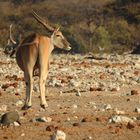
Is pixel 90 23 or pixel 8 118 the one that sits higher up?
pixel 8 118

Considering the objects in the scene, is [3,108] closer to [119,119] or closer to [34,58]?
[34,58]

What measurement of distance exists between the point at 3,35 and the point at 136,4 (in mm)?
12935

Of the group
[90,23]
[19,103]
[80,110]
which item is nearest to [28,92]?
[19,103]

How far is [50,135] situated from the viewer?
1096 cm

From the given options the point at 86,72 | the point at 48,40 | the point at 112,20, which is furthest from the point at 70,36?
the point at 48,40

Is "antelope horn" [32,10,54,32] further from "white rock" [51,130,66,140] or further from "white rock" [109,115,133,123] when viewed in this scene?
"white rock" [51,130,66,140]

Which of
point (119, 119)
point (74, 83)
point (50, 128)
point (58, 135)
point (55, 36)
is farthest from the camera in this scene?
point (74, 83)

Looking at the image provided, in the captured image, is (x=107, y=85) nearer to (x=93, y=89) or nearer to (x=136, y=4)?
(x=93, y=89)

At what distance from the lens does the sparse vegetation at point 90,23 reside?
2397 inches

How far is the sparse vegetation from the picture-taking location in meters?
60.9

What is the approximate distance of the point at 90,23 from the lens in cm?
6775

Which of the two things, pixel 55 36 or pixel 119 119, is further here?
pixel 55 36

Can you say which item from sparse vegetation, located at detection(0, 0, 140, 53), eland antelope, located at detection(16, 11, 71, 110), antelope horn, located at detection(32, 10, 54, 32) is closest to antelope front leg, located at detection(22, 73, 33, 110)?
eland antelope, located at detection(16, 11, 71, 110)

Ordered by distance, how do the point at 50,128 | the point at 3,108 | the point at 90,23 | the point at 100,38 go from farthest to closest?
the point at 90,23, the point at 100,38, the point at 3,108, the point at 50,128
